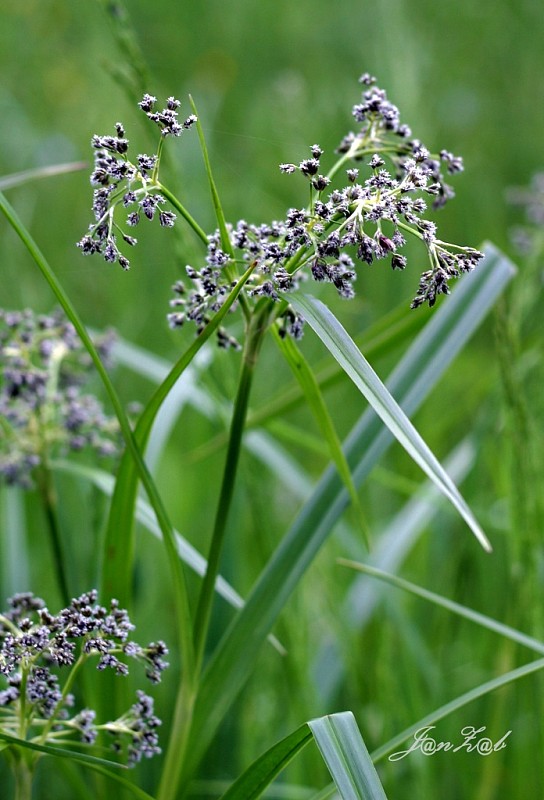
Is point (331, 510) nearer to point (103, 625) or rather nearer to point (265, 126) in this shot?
point (103, 625)

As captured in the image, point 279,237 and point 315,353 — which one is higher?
point 315,353

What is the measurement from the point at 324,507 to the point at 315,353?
2272mm

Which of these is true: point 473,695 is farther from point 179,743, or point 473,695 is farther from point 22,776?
point 22,776

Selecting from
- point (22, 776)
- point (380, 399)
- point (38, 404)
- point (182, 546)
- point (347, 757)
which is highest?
point (38, 404)

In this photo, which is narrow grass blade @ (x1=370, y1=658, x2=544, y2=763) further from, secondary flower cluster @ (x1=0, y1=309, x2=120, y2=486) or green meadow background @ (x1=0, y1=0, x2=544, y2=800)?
secondary flower cluster @ (x1=0, y1=309, x2=120, y2=486)

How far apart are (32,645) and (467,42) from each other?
560 centimetres

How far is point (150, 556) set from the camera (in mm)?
2812

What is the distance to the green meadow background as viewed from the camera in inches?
75.0

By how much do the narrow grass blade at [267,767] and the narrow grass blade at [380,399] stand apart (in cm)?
31

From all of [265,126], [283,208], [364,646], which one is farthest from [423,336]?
[265,126]

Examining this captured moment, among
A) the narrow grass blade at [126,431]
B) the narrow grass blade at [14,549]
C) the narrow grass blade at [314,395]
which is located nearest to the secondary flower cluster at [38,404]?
the narrow grass blade at [14,549]

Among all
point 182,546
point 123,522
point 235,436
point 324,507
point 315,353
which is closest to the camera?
point 235,436

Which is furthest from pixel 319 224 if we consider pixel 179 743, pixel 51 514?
pixel 51 514

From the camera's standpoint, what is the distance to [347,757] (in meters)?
0.95
